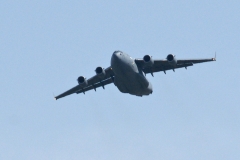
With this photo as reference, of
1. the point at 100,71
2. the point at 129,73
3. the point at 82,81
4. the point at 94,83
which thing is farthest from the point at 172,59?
the point at 94,83

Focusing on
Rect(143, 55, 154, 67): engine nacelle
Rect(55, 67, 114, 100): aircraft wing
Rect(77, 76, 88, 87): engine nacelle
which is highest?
Rect(143, 55, 154, 67): engine nacelle

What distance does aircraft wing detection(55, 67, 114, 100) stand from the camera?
52.4m

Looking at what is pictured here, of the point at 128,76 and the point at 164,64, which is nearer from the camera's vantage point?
the point at 128,76

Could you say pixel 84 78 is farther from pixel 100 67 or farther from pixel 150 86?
pixel 150 86

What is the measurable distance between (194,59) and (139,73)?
200 inches

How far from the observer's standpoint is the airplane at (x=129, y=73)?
47.7 meters

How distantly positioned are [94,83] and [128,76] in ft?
20.7

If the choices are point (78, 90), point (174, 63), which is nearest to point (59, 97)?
point (78, 90)

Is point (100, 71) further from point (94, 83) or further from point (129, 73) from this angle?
point (94, 83)

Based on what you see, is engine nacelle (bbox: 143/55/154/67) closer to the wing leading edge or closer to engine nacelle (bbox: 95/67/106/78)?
the wing leading edge

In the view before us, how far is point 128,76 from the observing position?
48.1m

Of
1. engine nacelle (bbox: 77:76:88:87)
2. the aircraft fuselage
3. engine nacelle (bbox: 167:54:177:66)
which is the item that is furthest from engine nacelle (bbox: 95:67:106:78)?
engine nacelle (bbox: 167:54:177:66)

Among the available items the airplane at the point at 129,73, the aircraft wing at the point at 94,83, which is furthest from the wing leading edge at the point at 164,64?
the aircraft wing at the point at 94,83

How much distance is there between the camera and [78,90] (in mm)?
54688
